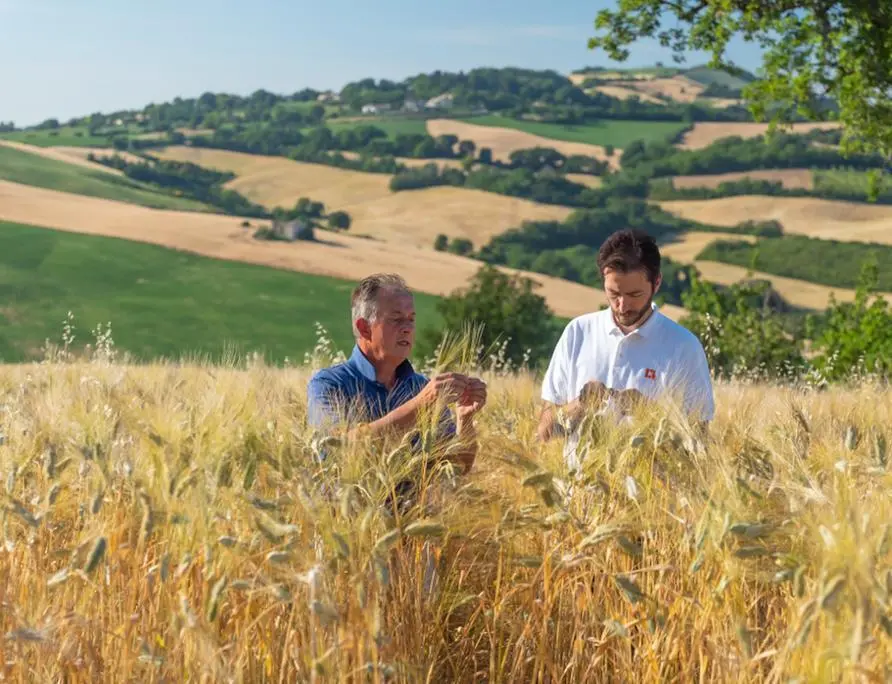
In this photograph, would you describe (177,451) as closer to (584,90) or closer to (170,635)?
(170,635)

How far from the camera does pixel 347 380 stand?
3.60m

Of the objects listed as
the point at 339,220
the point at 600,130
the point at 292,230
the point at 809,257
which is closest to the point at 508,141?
the point at 600,130

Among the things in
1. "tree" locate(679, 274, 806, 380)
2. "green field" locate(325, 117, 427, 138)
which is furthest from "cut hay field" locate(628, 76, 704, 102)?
"tree" locate(679, 274, 806, 380)

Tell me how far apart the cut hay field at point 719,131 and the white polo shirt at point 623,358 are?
130m

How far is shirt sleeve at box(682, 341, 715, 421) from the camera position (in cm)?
380

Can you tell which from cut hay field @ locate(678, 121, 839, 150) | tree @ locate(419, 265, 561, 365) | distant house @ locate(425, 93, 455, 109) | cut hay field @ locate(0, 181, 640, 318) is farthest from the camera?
distant house @ locate(425, 93, 455, 109)

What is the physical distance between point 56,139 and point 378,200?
5042 cm

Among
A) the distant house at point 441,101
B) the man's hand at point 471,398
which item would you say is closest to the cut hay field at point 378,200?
the distant house at point 441,101

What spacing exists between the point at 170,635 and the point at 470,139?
137460 mm

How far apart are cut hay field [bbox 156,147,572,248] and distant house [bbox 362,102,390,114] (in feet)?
154

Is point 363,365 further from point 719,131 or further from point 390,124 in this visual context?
point 390,124

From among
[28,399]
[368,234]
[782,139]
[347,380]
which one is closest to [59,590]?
[347,380]

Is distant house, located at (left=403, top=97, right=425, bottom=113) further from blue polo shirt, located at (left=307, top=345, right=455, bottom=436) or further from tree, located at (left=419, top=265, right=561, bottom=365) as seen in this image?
blue polo shirt, located at (left=307, top=345, right=455, bottom=436)

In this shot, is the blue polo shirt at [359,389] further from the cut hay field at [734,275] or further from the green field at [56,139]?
the green field at [56,139]
